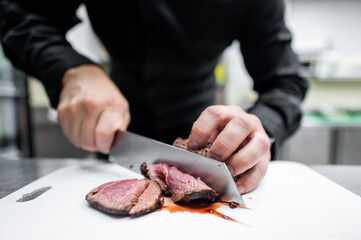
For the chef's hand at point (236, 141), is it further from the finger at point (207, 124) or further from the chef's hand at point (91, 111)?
the chef's hand at point (91, 111)

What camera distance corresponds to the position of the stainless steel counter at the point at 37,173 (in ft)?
2.80

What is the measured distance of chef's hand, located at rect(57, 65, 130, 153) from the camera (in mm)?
924

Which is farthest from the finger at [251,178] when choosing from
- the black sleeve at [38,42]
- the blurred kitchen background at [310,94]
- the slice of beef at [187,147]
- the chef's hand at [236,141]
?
the blurred kitchen background at [310,94]

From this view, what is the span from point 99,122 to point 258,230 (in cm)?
63

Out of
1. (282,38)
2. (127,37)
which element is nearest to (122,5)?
(127,37)

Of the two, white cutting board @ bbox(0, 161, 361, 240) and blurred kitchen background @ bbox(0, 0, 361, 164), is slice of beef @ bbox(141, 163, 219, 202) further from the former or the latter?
blurred kitchen background @ bbox(0, 0, 361, 164)

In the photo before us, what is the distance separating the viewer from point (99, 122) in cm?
93

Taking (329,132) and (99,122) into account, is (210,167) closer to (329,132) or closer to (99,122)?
(99,122)

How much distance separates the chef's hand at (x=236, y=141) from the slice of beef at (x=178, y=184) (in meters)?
0.09

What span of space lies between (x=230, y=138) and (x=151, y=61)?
0.71 metres

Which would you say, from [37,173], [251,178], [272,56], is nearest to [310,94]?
[272,56]

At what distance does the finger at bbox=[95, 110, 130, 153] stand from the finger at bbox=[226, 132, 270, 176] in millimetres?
439

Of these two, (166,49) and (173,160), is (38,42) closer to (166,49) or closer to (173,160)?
(166,49)

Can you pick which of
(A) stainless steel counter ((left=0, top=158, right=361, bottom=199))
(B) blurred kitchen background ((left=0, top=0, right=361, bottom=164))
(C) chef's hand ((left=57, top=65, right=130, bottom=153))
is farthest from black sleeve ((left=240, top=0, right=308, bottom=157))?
(B) blurred kitchen background ((left=0, top=0, right=361, bottom=164))
